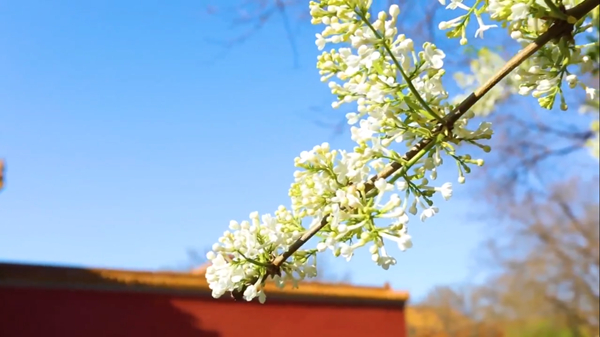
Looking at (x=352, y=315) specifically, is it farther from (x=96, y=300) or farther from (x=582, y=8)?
(x=582, y=8)

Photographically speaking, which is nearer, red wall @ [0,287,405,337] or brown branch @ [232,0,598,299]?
brown branch @ [232,0,598,299]

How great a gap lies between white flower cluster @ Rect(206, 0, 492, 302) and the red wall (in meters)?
3.97

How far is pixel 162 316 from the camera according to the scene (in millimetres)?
4414

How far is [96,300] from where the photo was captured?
416 cm

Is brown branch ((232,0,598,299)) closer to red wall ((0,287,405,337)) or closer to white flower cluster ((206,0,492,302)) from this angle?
white flower cluster ((206,0,492,302))

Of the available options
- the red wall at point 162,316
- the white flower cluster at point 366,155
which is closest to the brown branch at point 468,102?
the white flower cluster at point 366,155

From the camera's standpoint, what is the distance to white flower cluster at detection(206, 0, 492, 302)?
0.36m

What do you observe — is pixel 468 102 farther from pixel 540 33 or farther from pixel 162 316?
pixel 162 316

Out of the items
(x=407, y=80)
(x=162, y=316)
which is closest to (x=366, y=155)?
(x=407, y=80)

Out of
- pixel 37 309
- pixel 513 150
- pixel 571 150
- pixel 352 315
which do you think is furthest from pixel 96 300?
pixel 513 150

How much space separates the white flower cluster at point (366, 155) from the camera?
36cm

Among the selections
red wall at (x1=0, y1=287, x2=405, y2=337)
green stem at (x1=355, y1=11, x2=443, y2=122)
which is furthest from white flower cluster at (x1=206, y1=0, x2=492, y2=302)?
red wall at (x1=0, y1=287, x2=405, y2=337)

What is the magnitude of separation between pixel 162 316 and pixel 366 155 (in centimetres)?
430

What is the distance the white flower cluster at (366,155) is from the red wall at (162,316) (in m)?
3.97
